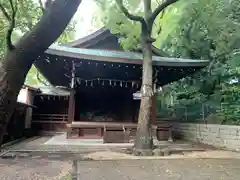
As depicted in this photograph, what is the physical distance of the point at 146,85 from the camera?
878cm

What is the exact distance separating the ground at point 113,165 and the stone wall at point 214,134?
3.36 ft

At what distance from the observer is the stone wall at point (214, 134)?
9344 millimetres

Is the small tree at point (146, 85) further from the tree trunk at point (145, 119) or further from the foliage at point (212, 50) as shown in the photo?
the foliage at point (212, 50)

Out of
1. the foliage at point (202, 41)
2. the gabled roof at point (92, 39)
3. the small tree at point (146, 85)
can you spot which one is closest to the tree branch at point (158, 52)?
the foliage at point (202, 41)

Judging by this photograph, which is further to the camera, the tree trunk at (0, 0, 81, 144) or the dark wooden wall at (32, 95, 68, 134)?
the dark wooden wall at (32, 95, 68, 134)

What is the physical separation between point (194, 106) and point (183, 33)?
16.1ft

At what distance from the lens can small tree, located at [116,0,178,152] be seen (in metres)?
8.45

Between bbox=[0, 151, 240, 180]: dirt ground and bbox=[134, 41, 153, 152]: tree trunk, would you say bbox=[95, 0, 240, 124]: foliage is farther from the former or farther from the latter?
bbox=[0, 151, 240, 180]: dirt ground

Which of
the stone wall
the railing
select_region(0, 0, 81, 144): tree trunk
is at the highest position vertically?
select_region(0, 0, 81, 144): tree trunk

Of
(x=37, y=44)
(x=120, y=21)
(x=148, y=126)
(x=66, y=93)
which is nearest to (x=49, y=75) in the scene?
(x=66, y=93)

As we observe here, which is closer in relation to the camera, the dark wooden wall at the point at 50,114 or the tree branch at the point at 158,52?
the tree branch at the point at 158,52

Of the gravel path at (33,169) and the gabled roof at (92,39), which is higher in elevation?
the gabled roof at (92,39)

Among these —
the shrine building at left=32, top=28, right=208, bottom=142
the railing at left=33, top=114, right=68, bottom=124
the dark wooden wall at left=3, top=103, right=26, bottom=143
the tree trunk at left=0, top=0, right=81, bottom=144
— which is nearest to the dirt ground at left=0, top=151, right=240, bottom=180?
the shrine building at left=32, top=28, right=208, bottom=142

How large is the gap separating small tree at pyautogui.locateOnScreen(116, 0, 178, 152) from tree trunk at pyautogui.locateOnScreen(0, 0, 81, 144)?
22.6 feet
